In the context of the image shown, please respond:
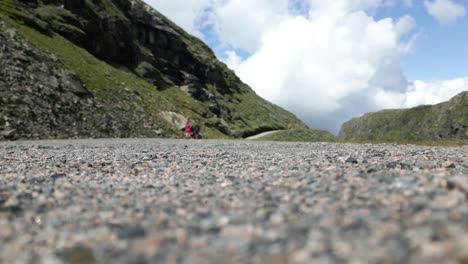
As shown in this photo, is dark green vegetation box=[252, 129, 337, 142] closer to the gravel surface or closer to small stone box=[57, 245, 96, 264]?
the gravel surface

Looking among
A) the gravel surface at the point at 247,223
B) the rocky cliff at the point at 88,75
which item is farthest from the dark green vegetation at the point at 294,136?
the gravel surface at the point at 247,223

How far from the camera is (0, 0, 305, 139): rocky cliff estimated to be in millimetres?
41906

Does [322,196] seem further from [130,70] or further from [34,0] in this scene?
Answer: [130,70]

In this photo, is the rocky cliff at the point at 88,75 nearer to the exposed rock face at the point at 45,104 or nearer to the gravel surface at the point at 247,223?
the exposed rock face at the point at 45,104

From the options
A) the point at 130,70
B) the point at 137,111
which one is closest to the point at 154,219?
the point at 137,111

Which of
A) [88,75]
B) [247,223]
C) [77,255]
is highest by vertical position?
[88,75]

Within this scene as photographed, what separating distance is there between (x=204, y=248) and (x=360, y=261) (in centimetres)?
192

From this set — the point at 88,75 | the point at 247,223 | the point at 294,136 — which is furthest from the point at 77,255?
the point at 294,136

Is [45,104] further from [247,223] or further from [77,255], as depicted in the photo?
[247,223]

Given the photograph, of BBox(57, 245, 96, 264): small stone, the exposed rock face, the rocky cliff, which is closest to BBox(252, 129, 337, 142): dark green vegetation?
the rocky cliff

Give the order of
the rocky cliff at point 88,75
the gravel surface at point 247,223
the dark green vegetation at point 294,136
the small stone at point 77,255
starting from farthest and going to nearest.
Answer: the dark green vegetation at point 294,136 < the rocky cliff at point 88,75 < the small stone at point 77,255 < the gravel surface at point 247,223

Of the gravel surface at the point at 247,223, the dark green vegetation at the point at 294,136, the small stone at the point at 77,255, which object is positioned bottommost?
the small stone at the point at 77,255

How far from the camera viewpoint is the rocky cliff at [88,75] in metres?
41.9

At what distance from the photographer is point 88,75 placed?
210 ft
